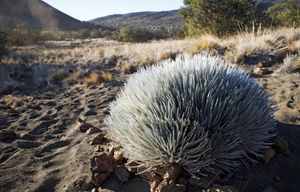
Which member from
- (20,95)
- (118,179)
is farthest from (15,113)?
(118,179)

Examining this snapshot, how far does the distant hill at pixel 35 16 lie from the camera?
6794 centimetres

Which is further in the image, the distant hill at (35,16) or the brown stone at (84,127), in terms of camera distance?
the distant hill at (35,16)

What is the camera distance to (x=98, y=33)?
Answer: 49.6m

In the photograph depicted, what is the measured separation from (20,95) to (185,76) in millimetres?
5632

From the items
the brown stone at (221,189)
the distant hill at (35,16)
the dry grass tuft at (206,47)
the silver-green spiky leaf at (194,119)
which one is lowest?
the distant hill at (35,16)

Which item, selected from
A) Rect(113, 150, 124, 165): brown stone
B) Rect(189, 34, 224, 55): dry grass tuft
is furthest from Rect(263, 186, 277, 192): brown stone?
Rect(189, 34, 224, 55): dry grass tuft

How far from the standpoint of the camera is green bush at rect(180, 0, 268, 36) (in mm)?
16359

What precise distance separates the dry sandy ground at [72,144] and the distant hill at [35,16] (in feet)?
196

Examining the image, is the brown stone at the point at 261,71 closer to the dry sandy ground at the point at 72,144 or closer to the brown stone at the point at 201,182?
the dry sandy ground at the point at 72,144

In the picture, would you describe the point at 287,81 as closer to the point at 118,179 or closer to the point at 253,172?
the point at 253,172

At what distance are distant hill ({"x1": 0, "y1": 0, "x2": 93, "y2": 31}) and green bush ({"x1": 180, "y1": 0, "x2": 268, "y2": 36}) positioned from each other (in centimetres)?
5048

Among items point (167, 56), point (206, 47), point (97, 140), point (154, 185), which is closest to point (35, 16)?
point (167, 56)

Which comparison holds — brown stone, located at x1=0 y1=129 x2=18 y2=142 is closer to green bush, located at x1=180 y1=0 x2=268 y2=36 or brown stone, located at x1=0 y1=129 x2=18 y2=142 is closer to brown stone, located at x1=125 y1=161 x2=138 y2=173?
brown stone, located at x1=125 y1=161 x2=138 y2=173

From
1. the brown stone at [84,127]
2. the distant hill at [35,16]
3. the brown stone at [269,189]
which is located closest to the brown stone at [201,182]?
the brown stone at [269,189]
